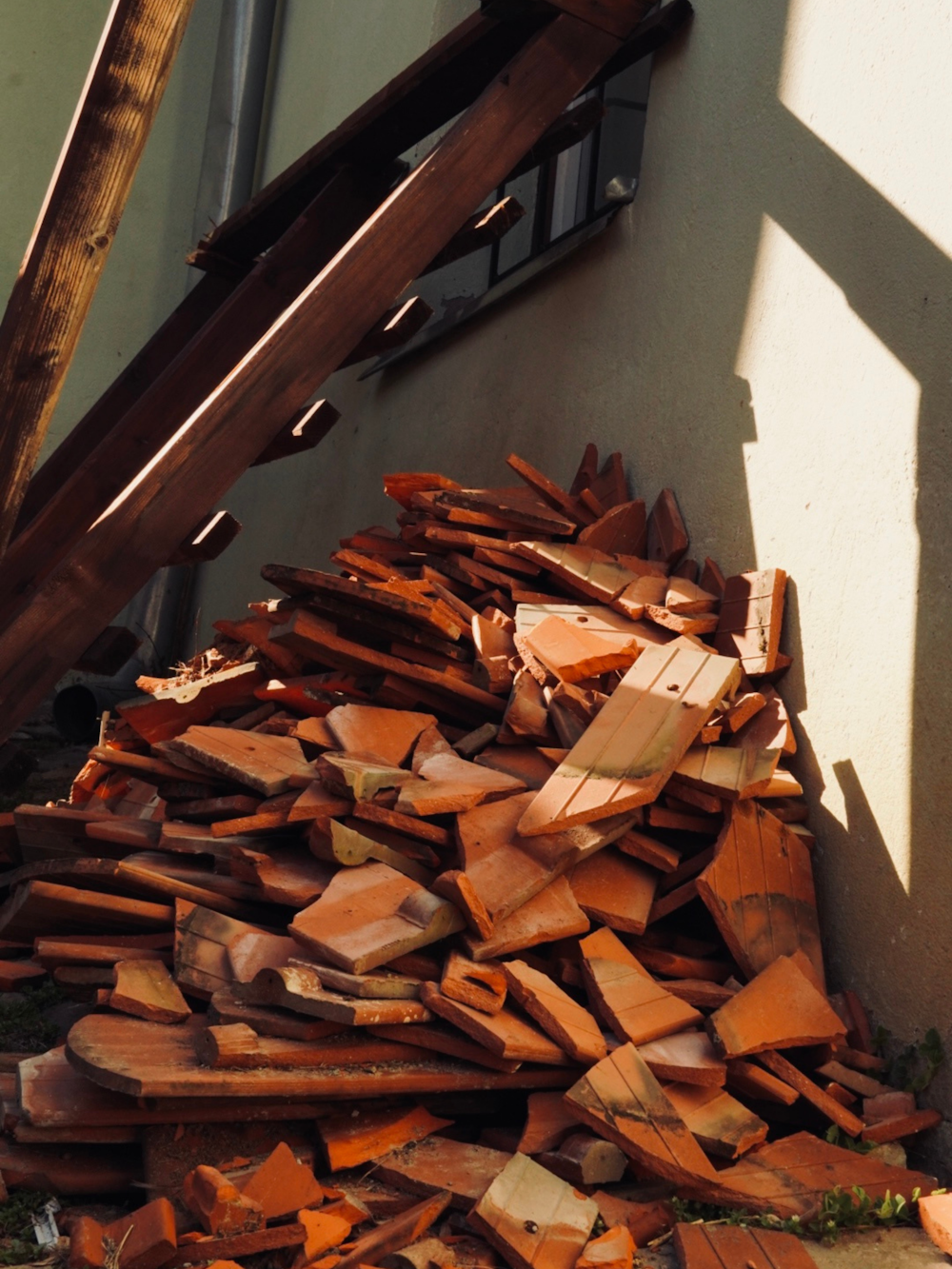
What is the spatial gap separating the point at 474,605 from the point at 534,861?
4.74 feet

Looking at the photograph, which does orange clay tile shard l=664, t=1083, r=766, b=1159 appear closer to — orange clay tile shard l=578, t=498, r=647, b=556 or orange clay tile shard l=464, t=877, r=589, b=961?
orange clay tile shard l=464, t=877, r=589, b=961

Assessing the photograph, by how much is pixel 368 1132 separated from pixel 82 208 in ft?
7.71

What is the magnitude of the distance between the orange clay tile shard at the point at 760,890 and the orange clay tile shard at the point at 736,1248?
2.60ft

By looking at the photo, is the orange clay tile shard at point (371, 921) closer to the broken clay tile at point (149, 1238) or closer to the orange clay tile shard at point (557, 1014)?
the orange clay tile shard at point (557, 1014)

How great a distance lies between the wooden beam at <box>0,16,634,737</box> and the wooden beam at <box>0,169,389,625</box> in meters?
0.22

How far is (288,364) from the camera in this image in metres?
3.80

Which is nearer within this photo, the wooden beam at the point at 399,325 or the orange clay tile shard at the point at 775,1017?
the orange clay tile shard at the point at 775,1017

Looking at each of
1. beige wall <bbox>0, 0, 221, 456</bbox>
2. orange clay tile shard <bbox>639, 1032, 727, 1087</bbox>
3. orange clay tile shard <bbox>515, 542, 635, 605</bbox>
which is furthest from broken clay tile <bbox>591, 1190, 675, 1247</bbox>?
beige wall <bbox>0, 0, 221, 456</bbox>

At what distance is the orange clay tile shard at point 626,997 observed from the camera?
2.62 meters

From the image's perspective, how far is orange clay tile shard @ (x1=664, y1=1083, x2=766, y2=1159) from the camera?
2459 mm

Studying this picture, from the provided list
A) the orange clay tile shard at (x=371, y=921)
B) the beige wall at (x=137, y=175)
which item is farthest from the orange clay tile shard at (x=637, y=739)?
the beige wall at (x=137, y=175)

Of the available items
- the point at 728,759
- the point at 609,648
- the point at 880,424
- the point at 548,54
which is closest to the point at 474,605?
the point at 609,648

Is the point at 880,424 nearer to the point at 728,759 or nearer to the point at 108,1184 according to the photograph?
the point at 728,759

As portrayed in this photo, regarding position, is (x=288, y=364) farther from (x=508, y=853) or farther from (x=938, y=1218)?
(x=938, y=1218)
